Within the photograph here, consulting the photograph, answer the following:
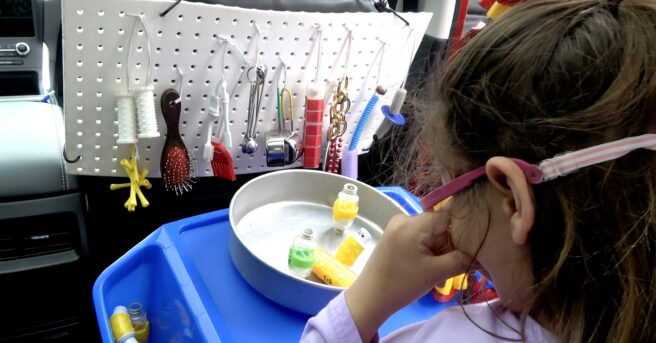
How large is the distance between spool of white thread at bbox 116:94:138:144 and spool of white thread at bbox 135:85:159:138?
0.04 feet

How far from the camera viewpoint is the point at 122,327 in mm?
668

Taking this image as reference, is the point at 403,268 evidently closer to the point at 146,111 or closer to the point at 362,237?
the point at 362,237

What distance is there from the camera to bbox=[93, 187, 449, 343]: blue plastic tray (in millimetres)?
678

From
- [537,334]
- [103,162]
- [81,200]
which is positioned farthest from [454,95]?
[81,200]

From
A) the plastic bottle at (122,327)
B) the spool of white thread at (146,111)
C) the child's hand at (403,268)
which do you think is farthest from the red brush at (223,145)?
the child's hand at (403,268)

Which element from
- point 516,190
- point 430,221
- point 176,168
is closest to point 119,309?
point 176,168

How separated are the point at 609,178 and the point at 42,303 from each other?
109cm

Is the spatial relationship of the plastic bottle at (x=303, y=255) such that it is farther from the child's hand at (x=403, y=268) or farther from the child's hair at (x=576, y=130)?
the child's hair at (x=576, y=130)

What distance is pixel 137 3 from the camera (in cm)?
71

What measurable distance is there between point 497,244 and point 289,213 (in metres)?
0.54

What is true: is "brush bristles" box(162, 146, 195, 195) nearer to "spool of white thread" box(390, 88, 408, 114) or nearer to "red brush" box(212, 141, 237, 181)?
"red brush" box(212, 141, 237, 181)

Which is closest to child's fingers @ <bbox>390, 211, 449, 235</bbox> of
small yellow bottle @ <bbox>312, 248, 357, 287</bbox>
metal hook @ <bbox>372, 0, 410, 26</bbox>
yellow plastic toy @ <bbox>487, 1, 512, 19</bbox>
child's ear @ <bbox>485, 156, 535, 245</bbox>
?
child's ear @ <bbox>485, 156, 535, 245</bbox>

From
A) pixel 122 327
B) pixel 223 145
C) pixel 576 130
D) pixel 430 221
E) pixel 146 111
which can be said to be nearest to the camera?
pixel 576 130

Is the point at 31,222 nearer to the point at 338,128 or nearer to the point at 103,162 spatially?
the point at 103,162
